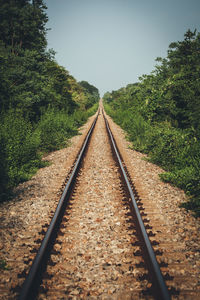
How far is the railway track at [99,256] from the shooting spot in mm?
2127

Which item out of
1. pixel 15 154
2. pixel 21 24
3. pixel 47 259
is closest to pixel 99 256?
pixel 47 259

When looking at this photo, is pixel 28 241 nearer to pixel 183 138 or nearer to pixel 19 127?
pixel 19 127

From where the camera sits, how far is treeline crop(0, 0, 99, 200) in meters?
5.89

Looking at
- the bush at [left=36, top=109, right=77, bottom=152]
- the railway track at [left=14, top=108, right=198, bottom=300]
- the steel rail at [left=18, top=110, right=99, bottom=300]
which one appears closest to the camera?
the steel rail at [left=18, top=110, right=99, bottom=300]


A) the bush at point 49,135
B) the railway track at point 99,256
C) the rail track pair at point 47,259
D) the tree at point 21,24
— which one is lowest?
the railway track at point 99,256

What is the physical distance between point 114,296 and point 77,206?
204 centimetres

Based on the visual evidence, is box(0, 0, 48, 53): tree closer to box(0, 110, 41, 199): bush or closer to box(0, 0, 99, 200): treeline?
box(0, 0, 99, 200): treeline

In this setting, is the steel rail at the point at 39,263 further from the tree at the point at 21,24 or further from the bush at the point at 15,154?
the tree at the point at 21,24

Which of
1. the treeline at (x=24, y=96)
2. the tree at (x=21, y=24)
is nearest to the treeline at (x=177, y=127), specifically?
the treeline at (x=24, y=96)

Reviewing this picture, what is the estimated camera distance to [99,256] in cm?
269

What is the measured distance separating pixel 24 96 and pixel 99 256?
874 cm

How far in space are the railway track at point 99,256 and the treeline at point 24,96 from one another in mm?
2108

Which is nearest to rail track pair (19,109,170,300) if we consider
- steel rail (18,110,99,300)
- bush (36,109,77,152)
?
steel rail (18,110,99,300)

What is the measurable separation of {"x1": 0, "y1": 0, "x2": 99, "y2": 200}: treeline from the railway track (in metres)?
2.11
